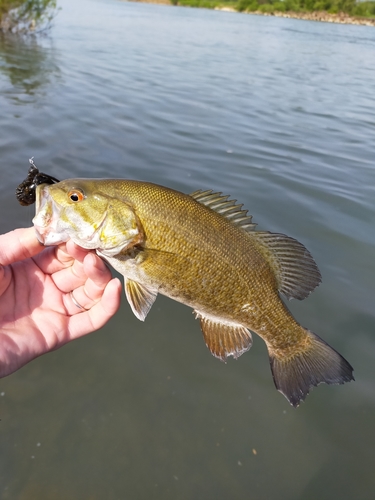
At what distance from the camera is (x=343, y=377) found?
273 cm

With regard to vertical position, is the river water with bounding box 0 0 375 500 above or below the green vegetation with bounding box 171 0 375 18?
below

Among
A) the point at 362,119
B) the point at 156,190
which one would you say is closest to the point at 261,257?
the point at 156,190

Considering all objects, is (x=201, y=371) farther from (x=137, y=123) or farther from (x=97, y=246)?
(x=137, y=123)

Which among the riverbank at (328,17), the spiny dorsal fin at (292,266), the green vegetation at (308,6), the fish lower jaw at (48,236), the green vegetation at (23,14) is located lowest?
the spiny dorsal fin at (292,266)

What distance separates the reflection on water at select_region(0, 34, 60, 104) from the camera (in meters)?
11.9

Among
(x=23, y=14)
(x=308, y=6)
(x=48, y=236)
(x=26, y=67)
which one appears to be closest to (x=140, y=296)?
(x=48, y=236)

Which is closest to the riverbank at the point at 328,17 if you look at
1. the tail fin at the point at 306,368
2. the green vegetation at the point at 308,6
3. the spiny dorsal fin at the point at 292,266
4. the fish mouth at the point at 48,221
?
the green vegetation at the point at 308,6

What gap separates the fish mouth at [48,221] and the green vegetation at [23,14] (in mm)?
24464

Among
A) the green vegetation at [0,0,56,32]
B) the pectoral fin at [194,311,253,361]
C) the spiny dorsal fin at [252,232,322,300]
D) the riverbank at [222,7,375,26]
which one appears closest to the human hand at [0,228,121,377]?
the pectoral fin at [194,311,253,361]

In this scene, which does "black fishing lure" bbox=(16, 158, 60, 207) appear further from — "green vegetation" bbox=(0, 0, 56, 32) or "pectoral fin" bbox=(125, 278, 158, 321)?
"green vegetation" bbox=(0, 0, 56, 32)

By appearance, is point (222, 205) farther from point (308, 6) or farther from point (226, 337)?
point (308, 6)

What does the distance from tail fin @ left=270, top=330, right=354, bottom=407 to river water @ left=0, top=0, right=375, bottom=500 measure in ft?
2.64

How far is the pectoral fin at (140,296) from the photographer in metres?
2.66

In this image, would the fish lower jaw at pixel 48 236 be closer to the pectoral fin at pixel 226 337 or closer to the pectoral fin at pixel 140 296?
the pectoral fin at pixel 140 296
